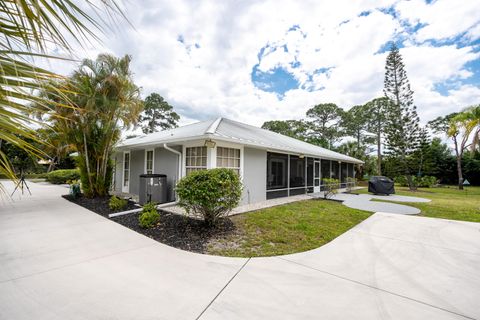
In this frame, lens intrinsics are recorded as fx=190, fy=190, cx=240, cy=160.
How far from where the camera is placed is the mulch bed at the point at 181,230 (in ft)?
13.5

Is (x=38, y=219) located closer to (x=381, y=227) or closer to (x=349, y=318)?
(x=349, y=318)

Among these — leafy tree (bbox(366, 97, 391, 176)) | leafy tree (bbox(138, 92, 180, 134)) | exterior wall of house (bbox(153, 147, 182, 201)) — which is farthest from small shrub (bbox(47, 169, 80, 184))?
leafy tree (bbox(366, 97, 391, 176))

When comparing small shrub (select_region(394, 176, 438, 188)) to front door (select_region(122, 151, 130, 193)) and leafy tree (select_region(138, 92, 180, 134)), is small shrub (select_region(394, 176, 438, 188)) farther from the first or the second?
leafy tree (select_region(138, 92, 180, 134))

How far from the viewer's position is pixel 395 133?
19.4 m

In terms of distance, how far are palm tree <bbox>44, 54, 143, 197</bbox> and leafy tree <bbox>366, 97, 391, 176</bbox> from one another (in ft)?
92.9

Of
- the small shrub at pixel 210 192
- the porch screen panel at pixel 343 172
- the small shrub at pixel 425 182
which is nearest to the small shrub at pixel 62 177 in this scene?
the small shrub at pixel 210 192

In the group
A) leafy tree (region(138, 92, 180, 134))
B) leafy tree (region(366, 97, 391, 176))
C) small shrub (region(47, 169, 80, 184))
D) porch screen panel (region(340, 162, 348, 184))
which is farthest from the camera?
leafy tree (region(138, 92, 180, 134))

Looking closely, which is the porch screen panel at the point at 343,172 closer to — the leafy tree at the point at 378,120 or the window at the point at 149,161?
the leafy tree at the point at 378,120

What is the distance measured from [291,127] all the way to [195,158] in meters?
27.7

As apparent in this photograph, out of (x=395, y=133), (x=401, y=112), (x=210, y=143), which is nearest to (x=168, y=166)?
(x=210, y=143)

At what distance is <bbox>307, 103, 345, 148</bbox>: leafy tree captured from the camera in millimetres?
28406

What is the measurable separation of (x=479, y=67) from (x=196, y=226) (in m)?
16.9

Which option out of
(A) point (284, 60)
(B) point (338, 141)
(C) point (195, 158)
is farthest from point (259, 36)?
(B) point (338, 141)

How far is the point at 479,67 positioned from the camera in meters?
10.5
